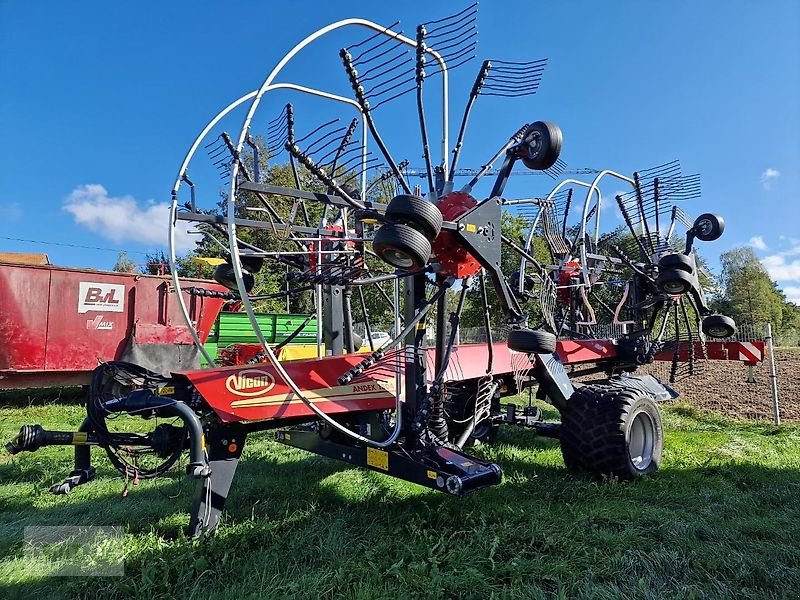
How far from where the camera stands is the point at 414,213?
2.91 metres

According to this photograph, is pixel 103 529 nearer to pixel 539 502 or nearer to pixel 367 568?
pixel 367 568

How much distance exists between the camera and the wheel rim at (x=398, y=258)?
9.47ft

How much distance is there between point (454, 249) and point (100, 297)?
7827mm

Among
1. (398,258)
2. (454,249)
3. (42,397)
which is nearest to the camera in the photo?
(398,258)

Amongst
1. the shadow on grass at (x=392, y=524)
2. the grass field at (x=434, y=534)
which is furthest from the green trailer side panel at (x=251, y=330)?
the shadow on grass at (x=392, y=524)

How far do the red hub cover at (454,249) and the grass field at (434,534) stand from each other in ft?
5.80

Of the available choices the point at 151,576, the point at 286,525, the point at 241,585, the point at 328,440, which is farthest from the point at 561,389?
the point at 151,576

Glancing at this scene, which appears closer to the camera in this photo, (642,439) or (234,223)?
(234,223)

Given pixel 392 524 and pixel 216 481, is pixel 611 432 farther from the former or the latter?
pixel 216 481

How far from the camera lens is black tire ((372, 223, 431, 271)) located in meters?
2.79

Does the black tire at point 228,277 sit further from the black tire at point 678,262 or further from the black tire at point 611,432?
the black tire at point 678,262

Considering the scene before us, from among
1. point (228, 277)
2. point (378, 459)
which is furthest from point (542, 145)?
point (228, 277)

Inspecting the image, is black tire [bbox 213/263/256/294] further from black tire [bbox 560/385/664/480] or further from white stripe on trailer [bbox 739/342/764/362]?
white stripe on trailer [bbox 739/342/764/362]

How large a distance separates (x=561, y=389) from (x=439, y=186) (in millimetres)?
2625
